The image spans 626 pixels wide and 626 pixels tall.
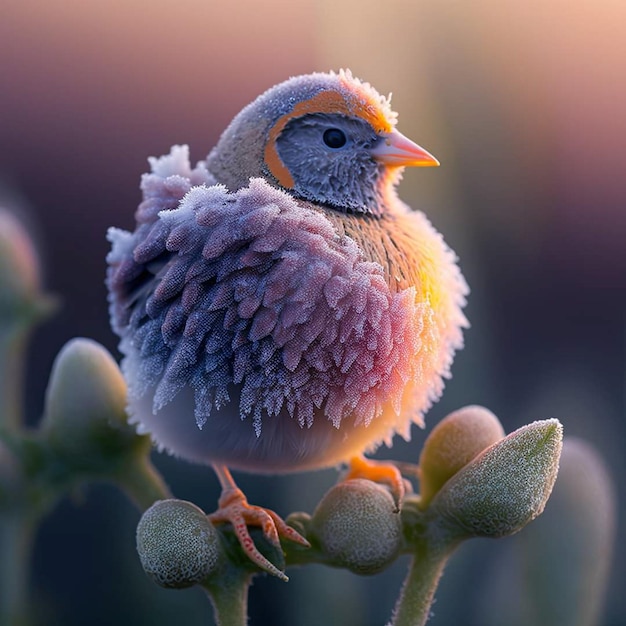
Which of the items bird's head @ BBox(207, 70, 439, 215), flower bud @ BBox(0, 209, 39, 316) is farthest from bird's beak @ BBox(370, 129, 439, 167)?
flower bud @ BBox(0, 209, 39, 316)

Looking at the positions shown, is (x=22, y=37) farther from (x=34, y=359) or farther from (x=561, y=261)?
(x=561, y=261)

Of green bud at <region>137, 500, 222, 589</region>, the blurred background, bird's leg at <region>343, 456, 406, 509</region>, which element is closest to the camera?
green bud at <region>137, 500, 222, 589</region>

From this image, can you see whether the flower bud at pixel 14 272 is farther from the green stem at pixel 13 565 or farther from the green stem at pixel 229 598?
the green stem at pixel 229 598

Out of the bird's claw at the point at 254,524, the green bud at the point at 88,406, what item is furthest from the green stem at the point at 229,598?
the green bud at the point at 88,406

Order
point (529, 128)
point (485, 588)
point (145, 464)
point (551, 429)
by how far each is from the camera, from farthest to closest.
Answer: point (529, 128) < point (485, 588) < point (145, 464) < point (551, 429)

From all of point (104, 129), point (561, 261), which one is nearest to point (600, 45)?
point (561, 261)

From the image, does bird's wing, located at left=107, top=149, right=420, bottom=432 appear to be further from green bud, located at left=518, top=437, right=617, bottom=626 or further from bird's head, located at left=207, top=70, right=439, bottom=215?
green bud, located at left=518, top=437, right=617, bottom=626

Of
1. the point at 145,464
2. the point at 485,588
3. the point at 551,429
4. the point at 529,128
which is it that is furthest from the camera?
the point at 529,128
